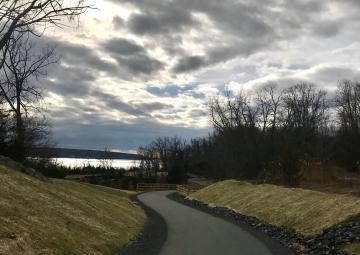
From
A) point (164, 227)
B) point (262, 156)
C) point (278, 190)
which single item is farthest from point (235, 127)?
point (164, 227)

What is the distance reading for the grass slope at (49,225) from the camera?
1278 cm

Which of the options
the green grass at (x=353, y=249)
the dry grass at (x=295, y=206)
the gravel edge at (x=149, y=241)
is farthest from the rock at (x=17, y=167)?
the green grass at (x=353, y=249)

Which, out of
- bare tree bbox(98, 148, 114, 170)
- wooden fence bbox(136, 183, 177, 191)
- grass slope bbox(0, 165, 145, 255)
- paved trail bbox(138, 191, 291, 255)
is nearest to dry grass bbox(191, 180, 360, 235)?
paved trail bbox(138, 191, 291, 255)

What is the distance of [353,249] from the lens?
14680 millimetres

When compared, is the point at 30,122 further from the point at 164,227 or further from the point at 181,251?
the point at 181,251

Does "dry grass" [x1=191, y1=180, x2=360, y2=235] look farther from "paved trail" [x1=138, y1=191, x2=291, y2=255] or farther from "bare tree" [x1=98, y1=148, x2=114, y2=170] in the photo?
"bare tree" [x1=98, y1=148, x2=114, y2=170]

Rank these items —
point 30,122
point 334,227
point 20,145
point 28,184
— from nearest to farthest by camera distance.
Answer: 1. point 334,227
2. point 28,184
3. point 20,145
4. point 30,122

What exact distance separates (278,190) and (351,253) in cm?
1845

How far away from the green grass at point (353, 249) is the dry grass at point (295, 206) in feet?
14.8

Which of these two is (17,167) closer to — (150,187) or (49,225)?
(49,225)

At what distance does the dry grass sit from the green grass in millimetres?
4501

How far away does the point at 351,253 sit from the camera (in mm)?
14445

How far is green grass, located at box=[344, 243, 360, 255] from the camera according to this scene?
14398 millimetres

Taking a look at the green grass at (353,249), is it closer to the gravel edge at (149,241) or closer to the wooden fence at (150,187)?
the gravel edge at (149,241)
